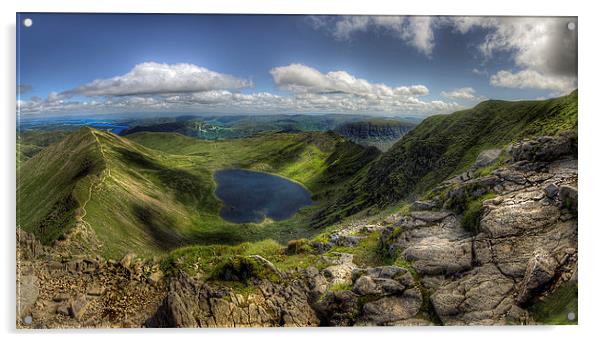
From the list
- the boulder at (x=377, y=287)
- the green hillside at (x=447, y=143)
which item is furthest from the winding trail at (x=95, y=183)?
the boulder at (x=377, y=287)

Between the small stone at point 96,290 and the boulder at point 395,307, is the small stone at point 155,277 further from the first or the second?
the boulder at point 395,307

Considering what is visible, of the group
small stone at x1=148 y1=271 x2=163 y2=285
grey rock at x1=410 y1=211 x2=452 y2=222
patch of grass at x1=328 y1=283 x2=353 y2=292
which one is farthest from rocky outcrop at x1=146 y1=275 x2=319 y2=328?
grey rock at x1=410 y1=211 x2=452 y2=222

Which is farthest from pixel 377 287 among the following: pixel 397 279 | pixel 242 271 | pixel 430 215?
pixel 242 271

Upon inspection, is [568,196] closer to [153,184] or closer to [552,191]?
[552,191]

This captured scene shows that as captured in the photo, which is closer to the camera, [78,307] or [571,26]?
[78,307]

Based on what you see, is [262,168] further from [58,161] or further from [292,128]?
[58,161]
